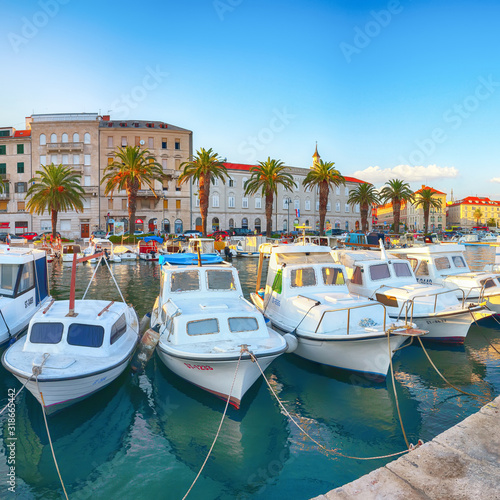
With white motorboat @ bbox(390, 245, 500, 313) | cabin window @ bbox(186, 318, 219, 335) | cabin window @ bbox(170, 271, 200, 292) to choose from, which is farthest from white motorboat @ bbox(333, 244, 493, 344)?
cabin window @ bbox(170, 271, 200, 292)

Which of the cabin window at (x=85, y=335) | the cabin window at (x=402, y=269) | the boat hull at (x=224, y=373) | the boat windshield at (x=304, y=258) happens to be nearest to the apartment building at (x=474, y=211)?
the cabin window at (x=402, y=269)

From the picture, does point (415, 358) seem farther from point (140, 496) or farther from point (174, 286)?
point (140, 496)

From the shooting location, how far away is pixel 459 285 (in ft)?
55.5

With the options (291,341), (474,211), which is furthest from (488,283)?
(474,211)

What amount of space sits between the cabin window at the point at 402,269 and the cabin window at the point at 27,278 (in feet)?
46.4

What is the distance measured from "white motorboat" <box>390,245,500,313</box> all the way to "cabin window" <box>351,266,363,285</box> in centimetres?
383

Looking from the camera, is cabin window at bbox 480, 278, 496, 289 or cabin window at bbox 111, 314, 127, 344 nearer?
cabin window at bbox 111, 314, 127, 344

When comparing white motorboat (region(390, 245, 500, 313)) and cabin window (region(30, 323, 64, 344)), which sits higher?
white motorboat (region(390, 245, 500, 313))

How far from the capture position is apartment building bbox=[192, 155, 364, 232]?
7775 centimetres

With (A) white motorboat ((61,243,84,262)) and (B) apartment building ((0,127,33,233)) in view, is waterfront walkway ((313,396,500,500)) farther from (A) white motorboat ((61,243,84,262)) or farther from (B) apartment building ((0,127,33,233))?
(B) apartment building ((0,127,33,233))

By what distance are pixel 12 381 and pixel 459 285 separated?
1702cm

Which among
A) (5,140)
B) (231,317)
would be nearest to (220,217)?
(5,140)

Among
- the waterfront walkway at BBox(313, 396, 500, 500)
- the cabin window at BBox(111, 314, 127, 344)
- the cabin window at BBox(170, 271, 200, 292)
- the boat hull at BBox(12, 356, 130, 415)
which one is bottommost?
the boat hull at BBox(12, 356, 130, 415)

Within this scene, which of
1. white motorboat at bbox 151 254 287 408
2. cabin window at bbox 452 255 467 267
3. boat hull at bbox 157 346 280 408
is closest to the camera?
boat hull at bbox 157 346 280 408
